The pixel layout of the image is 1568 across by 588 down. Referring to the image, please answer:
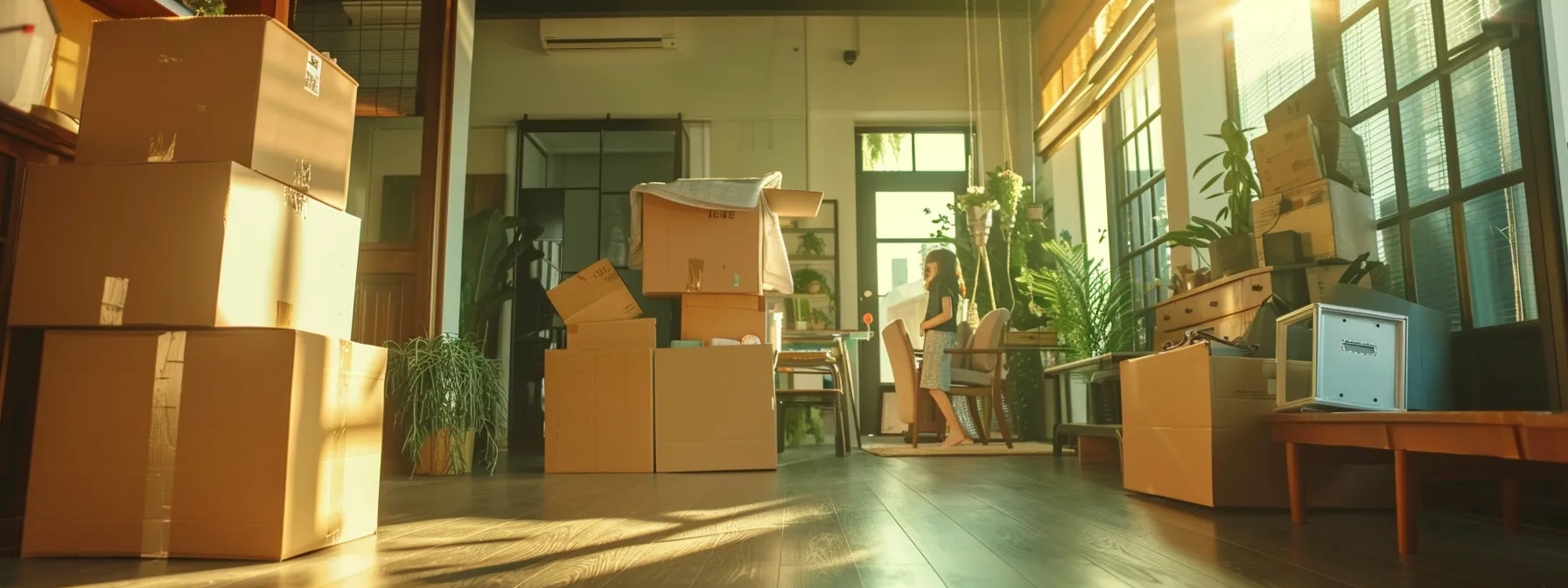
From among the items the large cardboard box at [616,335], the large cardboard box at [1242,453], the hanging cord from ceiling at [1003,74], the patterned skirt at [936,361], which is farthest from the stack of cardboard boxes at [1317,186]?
the hanging cord from ceiling at [1003,74]

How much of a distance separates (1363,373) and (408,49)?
405 centimetres

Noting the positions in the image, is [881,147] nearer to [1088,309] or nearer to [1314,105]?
[1088,309]

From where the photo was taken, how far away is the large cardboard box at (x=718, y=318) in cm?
433

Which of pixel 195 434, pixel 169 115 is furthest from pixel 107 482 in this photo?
pixel 169 115

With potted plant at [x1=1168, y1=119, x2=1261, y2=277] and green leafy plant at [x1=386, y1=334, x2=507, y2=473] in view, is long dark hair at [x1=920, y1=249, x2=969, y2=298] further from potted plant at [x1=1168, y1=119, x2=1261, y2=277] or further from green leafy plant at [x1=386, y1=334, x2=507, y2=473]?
green leafy plant at [x1=386, y1=334, x2=507, y2=473]

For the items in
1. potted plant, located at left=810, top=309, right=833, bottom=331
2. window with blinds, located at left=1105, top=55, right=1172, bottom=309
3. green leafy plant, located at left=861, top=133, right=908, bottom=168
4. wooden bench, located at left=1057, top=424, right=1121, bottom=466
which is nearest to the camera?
wooden bench, located at left=1057, top=424, right=1121, bottom=466

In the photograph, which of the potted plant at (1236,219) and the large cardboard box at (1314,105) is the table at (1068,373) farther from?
the large cardboard box at (1314,105)

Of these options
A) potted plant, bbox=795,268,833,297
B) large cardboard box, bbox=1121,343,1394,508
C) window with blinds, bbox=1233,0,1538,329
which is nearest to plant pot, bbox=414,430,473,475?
large cardboard box, bbox=1121,343,1394,508

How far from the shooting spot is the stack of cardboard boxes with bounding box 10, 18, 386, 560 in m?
1.73

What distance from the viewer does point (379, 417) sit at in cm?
Result: 213

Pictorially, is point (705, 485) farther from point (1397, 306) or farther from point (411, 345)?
point (1397, 306)

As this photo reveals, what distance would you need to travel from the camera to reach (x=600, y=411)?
4.12 metres

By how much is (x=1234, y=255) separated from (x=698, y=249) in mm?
2043

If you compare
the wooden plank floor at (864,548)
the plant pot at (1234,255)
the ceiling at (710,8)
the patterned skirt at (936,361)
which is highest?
the ceiling at (710,8)
